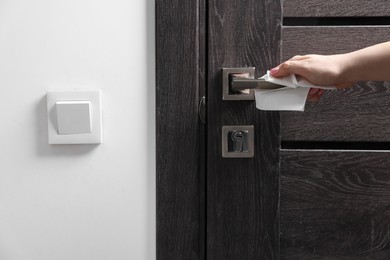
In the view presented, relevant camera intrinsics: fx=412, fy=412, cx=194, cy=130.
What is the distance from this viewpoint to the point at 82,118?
0.72 m

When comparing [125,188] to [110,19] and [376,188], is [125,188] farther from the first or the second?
[376,188]

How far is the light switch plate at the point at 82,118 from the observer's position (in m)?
0.73

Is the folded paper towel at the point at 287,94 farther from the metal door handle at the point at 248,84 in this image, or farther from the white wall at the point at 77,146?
the white wall at the point at 77,146

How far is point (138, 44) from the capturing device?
725mm

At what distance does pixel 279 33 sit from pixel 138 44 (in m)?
0.25

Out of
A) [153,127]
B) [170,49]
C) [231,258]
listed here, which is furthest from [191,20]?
[231,258]

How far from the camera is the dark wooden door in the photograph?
2.35 feet

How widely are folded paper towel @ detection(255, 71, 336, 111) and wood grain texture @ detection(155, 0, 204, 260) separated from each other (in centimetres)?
13

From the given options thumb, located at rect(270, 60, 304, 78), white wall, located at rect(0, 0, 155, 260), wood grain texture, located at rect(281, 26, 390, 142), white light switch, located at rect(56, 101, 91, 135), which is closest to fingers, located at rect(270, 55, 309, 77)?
thumb, located at rect(270, 60, 304, 78)

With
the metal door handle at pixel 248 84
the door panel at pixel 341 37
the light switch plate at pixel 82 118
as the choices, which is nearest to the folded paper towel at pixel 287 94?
the metal door handle at pixel 248 84

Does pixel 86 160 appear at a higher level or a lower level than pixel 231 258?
higher

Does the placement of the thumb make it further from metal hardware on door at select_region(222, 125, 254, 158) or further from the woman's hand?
metal hardware on door at select_region(222, 125, 254, 158)

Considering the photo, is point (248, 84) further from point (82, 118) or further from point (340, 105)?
point (82, 118)

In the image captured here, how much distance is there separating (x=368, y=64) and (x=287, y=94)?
125 mm
